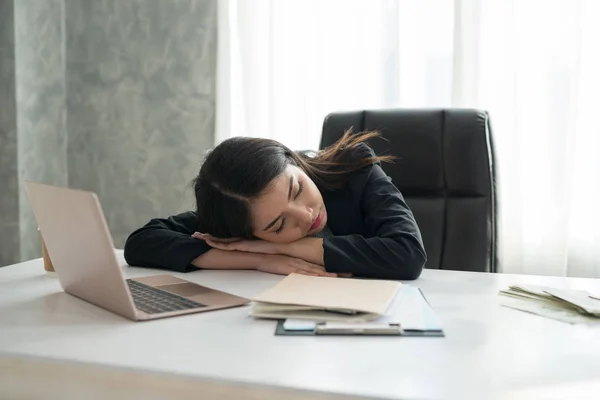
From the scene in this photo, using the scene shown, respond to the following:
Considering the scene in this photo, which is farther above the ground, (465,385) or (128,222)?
(465,385)

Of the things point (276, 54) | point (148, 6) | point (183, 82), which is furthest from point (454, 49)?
point (148, 6)

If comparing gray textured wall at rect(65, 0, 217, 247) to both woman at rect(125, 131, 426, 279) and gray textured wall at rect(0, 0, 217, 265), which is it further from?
woman at rect(125, 131, 426, 279)

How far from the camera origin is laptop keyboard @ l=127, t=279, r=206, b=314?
979 mm

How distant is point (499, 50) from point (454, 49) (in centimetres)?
16

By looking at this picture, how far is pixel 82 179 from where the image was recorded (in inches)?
123

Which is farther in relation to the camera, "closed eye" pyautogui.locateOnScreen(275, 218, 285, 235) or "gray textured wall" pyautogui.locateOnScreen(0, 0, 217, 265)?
"gray textured wall" pyautogui.locateOnScreen(0, 0, 217, 265)

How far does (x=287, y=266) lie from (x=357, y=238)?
148mm

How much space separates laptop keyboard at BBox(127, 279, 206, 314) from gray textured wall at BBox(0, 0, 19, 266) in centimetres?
194

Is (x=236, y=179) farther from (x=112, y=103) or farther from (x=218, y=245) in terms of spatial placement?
(x=112, y=103)

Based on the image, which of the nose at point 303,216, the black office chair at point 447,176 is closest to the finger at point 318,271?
the nose at point 303,216

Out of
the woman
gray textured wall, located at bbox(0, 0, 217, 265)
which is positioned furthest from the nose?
gray textured wall, located at bbox(0, 0, 217, 265)

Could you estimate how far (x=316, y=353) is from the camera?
2.49 feet

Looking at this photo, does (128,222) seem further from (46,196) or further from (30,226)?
(46,196)

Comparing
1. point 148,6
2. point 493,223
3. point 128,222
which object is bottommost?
point 128,222
